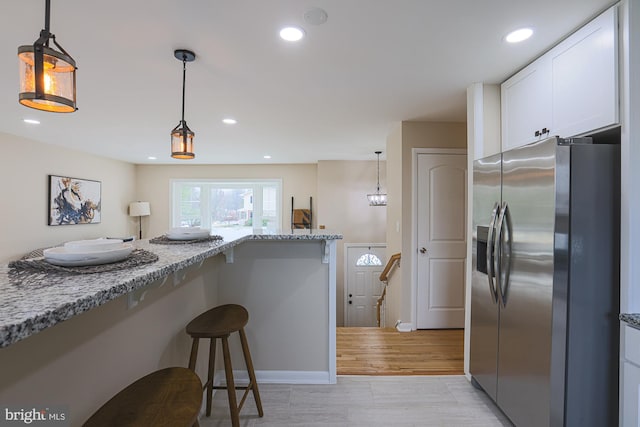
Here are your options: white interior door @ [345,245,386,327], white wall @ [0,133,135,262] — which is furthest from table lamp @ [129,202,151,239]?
white interior door @ [345,245,386,327]

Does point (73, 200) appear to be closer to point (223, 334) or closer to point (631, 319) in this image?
point (223, 334)

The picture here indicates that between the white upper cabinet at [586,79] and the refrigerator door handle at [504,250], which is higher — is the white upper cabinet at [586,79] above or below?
above

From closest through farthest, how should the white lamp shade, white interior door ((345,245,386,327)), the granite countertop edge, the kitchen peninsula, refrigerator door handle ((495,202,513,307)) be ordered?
the kitchen peninsula, the granite countertop edge, refrigerator door handle ((495,202,513,307)), white interior door ((345,245,386,327)), the white lamp shade

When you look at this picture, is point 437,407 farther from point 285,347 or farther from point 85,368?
point 85,368

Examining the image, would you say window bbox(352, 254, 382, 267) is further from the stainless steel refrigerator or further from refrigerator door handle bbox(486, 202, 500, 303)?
the stainless steel refrigerator

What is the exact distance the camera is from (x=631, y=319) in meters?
1.35

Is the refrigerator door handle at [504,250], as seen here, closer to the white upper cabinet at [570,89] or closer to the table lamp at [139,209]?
the white upper cabinet at [570,89]

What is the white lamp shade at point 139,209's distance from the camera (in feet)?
20.9

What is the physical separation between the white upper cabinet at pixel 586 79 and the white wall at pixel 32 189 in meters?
5.88

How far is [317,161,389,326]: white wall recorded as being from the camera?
622cm

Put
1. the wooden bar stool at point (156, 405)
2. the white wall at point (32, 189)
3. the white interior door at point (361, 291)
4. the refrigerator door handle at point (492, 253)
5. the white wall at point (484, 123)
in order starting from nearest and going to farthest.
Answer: the wooden bar stool at point (156, 405), the refrigerator door handle at point (492, 253), the white wall at point (484, 123), the white wall at point (32, 189), the white interior door at point (361, 291)

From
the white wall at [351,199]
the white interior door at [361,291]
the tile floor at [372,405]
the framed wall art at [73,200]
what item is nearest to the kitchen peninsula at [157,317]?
the tile floor at [372,405]

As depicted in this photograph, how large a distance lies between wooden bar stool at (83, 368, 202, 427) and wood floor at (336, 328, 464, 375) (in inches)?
64.7

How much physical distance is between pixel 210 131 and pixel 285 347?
289 cm
